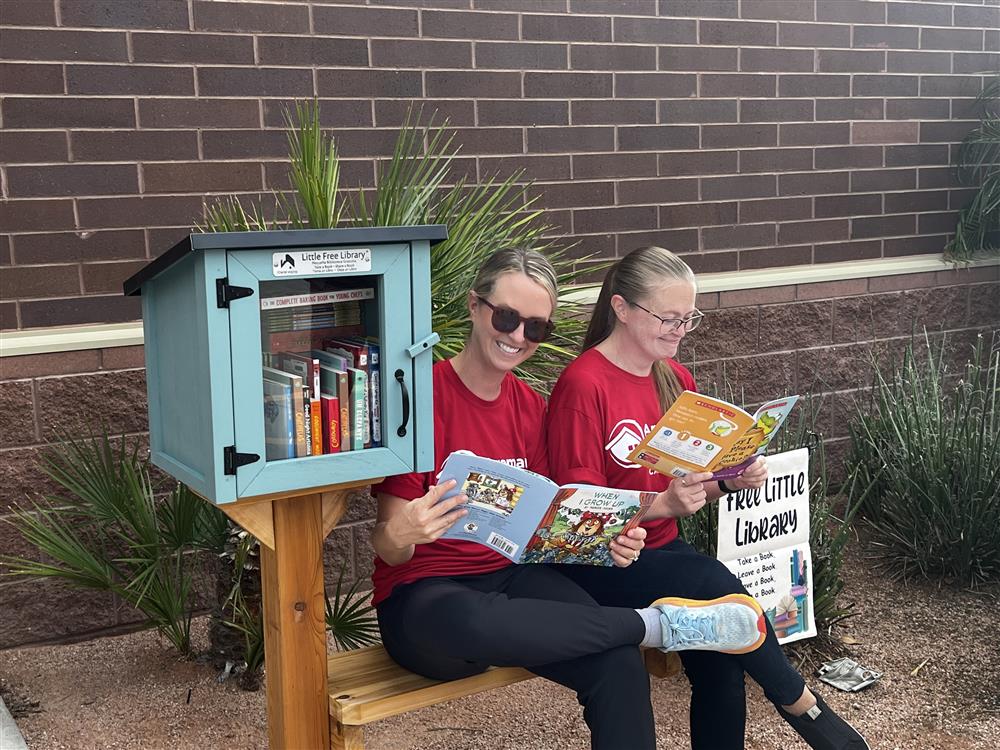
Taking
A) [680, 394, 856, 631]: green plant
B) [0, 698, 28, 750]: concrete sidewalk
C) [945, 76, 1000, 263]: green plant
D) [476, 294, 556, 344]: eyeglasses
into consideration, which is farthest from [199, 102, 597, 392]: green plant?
[945, 76, 1000, 263]: green plant

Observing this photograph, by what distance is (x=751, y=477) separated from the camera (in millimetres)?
3289

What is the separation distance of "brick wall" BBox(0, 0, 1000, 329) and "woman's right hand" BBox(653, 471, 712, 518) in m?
2.26

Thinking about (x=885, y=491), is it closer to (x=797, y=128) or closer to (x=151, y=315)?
(x=797, y=128)

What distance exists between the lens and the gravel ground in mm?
3629

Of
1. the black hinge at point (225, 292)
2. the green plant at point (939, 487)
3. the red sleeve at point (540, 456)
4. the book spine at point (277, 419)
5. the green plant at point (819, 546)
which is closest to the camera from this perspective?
the black hinge at point (225, 292)

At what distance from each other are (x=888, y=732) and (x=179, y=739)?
2234 millimetres

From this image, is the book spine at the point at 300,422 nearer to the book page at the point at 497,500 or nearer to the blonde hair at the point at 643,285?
the book page at the point at 497,500

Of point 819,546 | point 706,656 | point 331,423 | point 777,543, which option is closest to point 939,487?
point 819,546

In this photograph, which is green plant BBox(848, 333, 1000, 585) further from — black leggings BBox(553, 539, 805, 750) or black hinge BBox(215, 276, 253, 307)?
black hinge BBox(215, 276, 253, 307)

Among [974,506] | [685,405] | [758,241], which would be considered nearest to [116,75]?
[685,405]

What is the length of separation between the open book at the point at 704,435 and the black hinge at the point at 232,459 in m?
1.00

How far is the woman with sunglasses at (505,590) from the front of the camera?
8.93 feet

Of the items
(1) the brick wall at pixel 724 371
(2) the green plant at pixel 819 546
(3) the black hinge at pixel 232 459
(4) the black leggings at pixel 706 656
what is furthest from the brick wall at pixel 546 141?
(3) the black hinge at pixel 232 459

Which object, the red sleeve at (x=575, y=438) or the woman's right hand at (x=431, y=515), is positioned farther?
the red sleeve at (x=575, y=438)
